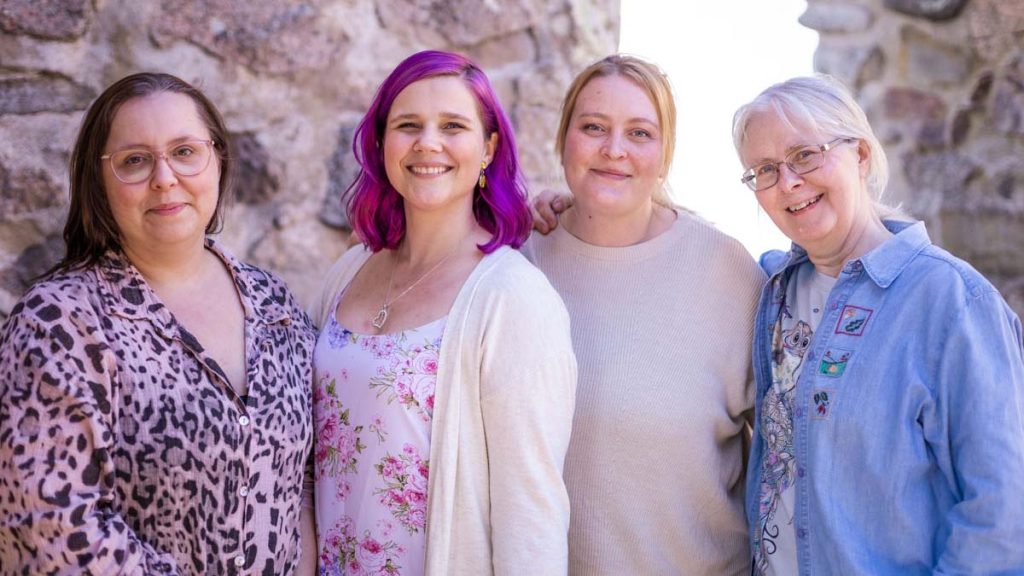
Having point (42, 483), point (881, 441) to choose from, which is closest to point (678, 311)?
point (881, 441)

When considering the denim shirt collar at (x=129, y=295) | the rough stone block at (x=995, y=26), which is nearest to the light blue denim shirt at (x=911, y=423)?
the denim shirt collar at (x=129, y=295)

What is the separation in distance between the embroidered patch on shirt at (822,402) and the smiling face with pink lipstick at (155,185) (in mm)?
1191

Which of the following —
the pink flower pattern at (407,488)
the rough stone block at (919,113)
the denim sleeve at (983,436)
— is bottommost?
the pink flower pattern at (407,488)

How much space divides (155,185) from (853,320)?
4.22 ft

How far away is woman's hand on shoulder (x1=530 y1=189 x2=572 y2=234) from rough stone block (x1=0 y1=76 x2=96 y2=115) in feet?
3.38

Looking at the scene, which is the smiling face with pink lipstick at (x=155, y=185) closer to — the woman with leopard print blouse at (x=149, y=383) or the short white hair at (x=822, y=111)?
the woman with leopard print blouse at (x=149, y=383)

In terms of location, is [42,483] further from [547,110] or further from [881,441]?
[547,110]

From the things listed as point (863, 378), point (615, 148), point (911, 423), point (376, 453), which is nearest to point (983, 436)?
point (911, 423)

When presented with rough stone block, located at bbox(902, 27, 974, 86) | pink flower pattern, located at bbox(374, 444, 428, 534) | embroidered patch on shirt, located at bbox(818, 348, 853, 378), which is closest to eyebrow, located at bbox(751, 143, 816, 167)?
embroidered patch on shirt, located at bbox(818, 348, 853, 378)

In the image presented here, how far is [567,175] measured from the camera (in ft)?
7.36

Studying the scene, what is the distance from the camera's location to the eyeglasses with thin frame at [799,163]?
1884 millimetres

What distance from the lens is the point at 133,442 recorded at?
1652 mm

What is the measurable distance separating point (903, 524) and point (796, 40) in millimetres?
2964

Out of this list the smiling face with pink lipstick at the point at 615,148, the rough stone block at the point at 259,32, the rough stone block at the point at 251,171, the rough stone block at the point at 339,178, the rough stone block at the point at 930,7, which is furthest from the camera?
the rough stone block at the point at 930,7
